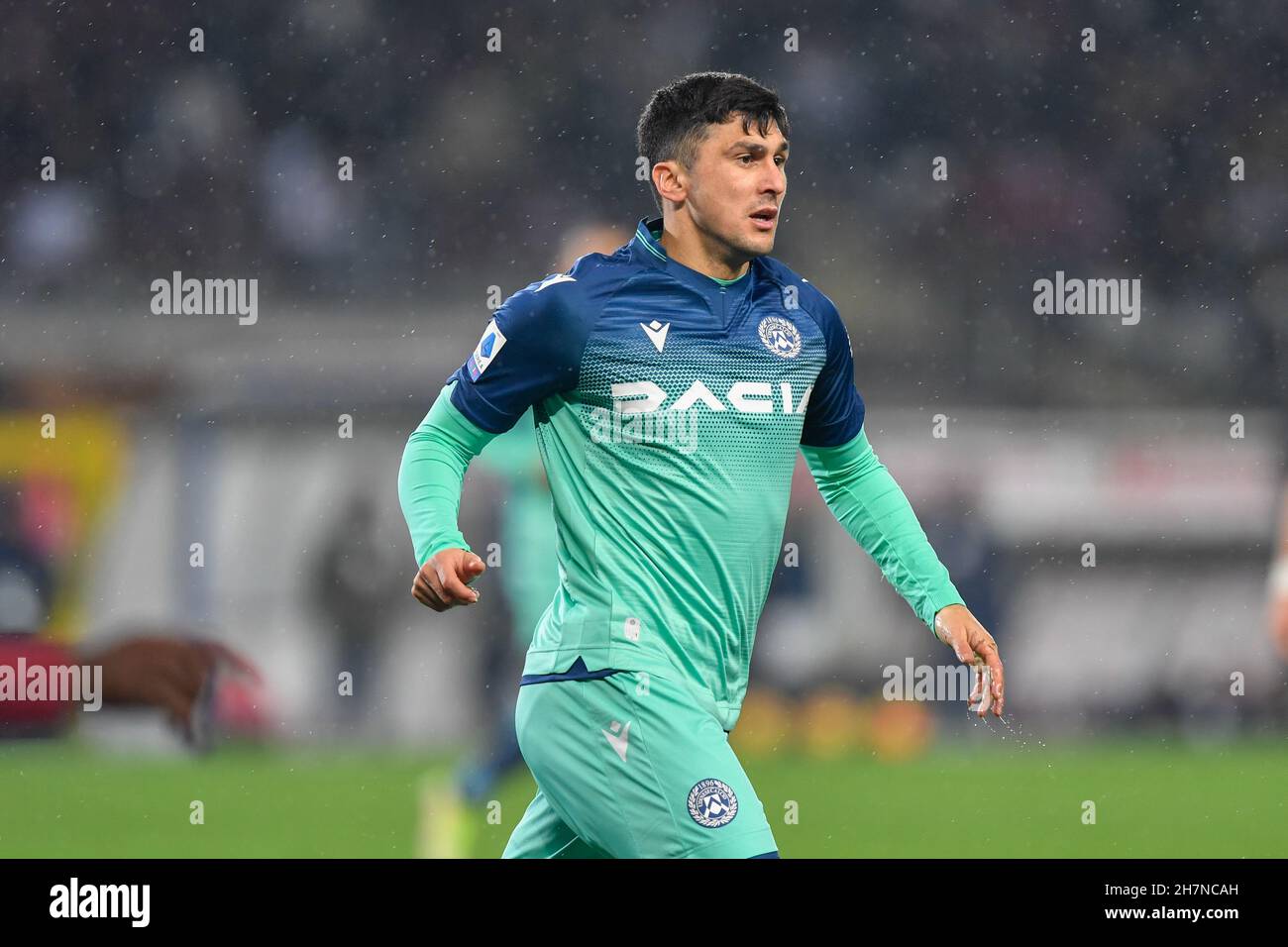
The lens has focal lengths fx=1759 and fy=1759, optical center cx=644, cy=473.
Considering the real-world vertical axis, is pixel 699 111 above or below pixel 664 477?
above

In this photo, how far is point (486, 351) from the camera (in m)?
3.25

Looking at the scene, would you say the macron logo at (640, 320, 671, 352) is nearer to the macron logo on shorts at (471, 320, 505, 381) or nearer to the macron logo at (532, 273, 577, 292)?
the macron logo at (532, 273, 577, 292)

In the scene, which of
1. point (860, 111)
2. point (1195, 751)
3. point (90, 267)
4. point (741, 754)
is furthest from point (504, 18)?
point (1195, 751)

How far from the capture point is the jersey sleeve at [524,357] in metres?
3.23

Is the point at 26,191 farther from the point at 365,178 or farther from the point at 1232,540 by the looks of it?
the point at 1232,540

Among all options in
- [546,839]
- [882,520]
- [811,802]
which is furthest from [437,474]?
[811,802]

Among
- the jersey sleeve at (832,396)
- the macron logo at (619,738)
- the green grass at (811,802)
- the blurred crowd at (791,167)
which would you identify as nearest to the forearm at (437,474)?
the macron logo at (619,738)

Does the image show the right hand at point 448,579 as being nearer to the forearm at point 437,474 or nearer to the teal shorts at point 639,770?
the forearm at point 437,474

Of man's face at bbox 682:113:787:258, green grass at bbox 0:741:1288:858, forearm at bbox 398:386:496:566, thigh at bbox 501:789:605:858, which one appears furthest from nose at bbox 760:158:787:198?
green grass at bbox 0:741:1288:858

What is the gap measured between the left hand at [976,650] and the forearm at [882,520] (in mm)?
101

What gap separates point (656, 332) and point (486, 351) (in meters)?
0.32

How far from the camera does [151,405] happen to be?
10.0 m

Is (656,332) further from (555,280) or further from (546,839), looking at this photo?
(546,839)

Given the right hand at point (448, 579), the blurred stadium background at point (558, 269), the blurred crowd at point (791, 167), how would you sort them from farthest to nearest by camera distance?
the blurred crowd at point (791, 167), the blurred stadium background at point (558, 269), the right hand at point (448, 579)
